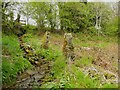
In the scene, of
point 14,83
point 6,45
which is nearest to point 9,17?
point 6,45

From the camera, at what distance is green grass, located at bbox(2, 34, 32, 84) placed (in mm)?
2133

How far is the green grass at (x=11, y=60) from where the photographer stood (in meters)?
2.13

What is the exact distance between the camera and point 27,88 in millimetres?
2076

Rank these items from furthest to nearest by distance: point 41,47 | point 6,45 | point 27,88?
point 41,47 → point 6,45 → point 27,88

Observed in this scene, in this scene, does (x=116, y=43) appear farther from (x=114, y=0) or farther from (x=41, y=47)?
(x=41, y=47)

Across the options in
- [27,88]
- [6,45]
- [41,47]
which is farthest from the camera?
[41,47]

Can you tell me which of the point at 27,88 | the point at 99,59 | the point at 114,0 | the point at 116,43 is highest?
the point at 114,0

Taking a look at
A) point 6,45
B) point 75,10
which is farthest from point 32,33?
point 75,10

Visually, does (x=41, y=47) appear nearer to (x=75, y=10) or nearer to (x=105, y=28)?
(x=75, y=10)

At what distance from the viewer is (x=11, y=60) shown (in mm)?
2256

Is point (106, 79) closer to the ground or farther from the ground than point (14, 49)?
closer to the ground

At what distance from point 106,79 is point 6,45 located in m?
0.96

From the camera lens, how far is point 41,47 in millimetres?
2564

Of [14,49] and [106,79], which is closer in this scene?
[106,79]
